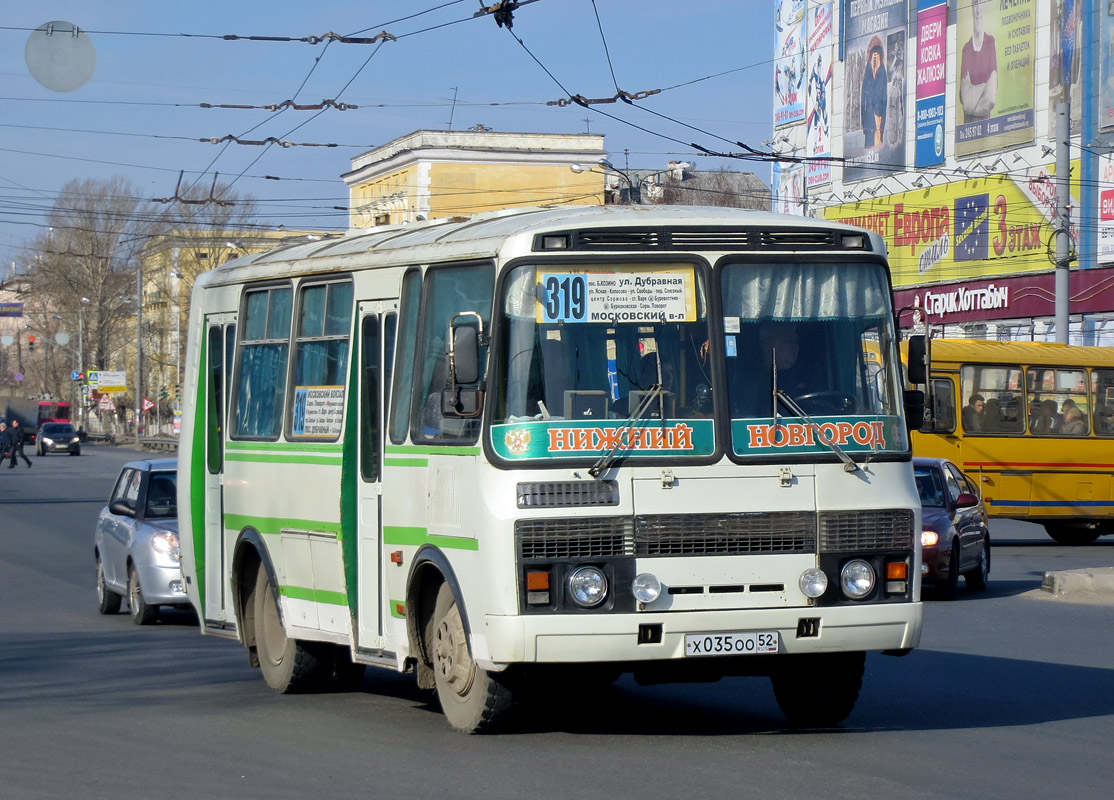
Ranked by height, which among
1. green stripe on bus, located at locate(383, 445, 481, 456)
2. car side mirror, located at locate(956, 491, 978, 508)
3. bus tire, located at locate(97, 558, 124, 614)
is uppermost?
green stripe on bus, located at locate(383, 445, 481, 456)

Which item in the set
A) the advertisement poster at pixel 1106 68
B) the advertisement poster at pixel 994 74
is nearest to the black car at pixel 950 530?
the advertisement poster at pixel 1106 68

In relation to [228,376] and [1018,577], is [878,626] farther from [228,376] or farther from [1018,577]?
[1018,577]

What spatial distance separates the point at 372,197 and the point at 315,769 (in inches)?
3116

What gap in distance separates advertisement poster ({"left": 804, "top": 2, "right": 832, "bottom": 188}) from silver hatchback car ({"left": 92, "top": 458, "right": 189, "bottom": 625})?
47.7 metres

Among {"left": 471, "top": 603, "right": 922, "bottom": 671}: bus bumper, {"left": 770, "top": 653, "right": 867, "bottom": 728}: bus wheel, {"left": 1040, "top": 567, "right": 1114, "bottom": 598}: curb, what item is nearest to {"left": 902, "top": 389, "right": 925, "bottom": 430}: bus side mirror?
{"left": 471, "top": 603, "right": 922, "bottom": 671}: bus bumper

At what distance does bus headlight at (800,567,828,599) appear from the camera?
8398mm

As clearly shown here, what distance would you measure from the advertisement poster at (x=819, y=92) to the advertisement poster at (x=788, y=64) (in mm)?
1137

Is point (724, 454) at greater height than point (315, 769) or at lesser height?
greater

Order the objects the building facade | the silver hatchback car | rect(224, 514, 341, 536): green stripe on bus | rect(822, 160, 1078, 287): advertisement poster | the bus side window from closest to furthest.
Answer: rect(224, 514, 341, 536): green stripe on bus, the silver hatchback car, the bus side window, the building facade, rect(822, 160, 1078, 287): advertisement poster

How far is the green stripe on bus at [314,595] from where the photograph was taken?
33.1 ft

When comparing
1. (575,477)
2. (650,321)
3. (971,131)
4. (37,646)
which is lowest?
(37,646)

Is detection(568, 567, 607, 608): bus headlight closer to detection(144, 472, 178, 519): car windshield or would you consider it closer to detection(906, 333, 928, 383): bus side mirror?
detection(906, 333, 928, 383): bus side mirror

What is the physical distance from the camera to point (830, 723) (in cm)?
931

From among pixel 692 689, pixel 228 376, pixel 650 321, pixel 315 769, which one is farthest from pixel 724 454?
pixel 228 376
